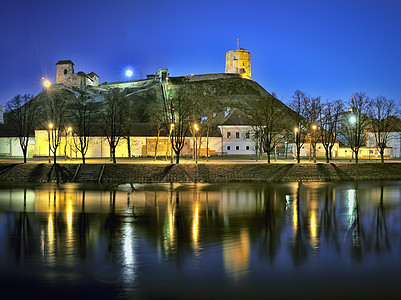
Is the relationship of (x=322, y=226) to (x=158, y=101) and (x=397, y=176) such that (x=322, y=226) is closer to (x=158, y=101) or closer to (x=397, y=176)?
(x=397, y=176)

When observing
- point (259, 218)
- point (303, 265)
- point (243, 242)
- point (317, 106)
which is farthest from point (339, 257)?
point (317, 106)

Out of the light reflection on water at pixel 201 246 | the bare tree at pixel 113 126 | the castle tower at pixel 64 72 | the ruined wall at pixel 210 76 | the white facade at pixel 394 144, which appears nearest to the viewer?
the light reflection on water at pixel 201 246

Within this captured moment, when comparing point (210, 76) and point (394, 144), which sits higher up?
point (210, 76)

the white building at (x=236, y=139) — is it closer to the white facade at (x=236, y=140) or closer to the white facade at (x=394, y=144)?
the white facade at (x=236, y=140)

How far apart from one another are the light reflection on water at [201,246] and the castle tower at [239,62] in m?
121

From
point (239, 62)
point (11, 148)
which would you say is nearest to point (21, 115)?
point (11, 148)

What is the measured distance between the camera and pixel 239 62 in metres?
142

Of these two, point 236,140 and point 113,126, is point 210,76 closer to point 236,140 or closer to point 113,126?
Answer: point 236,140

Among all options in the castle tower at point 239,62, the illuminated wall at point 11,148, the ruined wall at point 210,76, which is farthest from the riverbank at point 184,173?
the castle tower at point 239,62

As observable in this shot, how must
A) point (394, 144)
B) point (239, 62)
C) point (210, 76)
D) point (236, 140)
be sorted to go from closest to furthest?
1. point (236, 140)
2. point (394, 144)
3. point (210, 76)
4. point (239, 62)

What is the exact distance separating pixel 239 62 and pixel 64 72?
6622 cm

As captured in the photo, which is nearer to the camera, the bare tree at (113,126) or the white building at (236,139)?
the bare tree at (113,126)

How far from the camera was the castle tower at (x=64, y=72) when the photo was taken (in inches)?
5246

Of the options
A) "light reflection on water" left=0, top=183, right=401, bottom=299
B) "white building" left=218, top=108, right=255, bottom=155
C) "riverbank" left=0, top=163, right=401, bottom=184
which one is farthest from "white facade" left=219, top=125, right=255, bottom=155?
"light reflection on water" left=0, top=183, right=401, bottom=299
